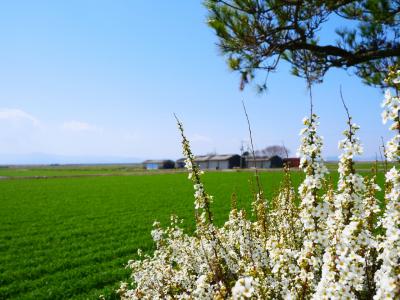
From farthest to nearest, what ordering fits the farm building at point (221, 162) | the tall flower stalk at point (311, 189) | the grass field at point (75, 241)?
1. the farm building at point (221, 162)
2. the grass field at point (75, 241)
3. the tall flower stalk at point (311, 189)

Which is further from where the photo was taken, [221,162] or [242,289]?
[221,162]

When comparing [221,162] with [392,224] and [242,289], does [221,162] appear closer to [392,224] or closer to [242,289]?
[392,224]

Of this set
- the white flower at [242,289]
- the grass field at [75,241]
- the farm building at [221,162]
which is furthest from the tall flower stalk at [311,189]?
the farm building at [221,162]

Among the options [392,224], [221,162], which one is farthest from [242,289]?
[221,162]

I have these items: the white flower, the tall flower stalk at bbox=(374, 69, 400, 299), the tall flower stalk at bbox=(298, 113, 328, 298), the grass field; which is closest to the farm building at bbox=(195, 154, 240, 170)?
the grass field

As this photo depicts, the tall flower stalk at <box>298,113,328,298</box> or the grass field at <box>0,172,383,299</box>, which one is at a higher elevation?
the tall flower stalk at <box>298,113,328,298</box>

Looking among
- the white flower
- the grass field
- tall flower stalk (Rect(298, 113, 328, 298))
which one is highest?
tall flower stalk (Rect(298, 113, 328, 298))

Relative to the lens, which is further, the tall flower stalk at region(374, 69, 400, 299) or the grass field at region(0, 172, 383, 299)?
the grass field at region(0, 172, 383, 299)

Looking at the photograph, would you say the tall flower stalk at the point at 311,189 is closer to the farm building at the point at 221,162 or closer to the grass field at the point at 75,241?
the grass field at the point at 75,241

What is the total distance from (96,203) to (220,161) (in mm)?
76804

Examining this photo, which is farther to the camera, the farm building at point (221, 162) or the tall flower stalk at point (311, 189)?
the farm building at point (221, 162)

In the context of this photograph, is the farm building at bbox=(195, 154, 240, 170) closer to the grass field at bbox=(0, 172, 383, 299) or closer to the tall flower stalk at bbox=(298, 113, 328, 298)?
the grass field at bbox=(0, 172, 383, 299)

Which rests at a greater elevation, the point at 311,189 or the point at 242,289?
the point at 311,189

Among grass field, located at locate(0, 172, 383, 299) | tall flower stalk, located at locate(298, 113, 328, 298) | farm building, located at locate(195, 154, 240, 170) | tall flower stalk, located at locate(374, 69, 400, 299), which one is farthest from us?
farm building, located at locate(195, 154, 240, 170)
